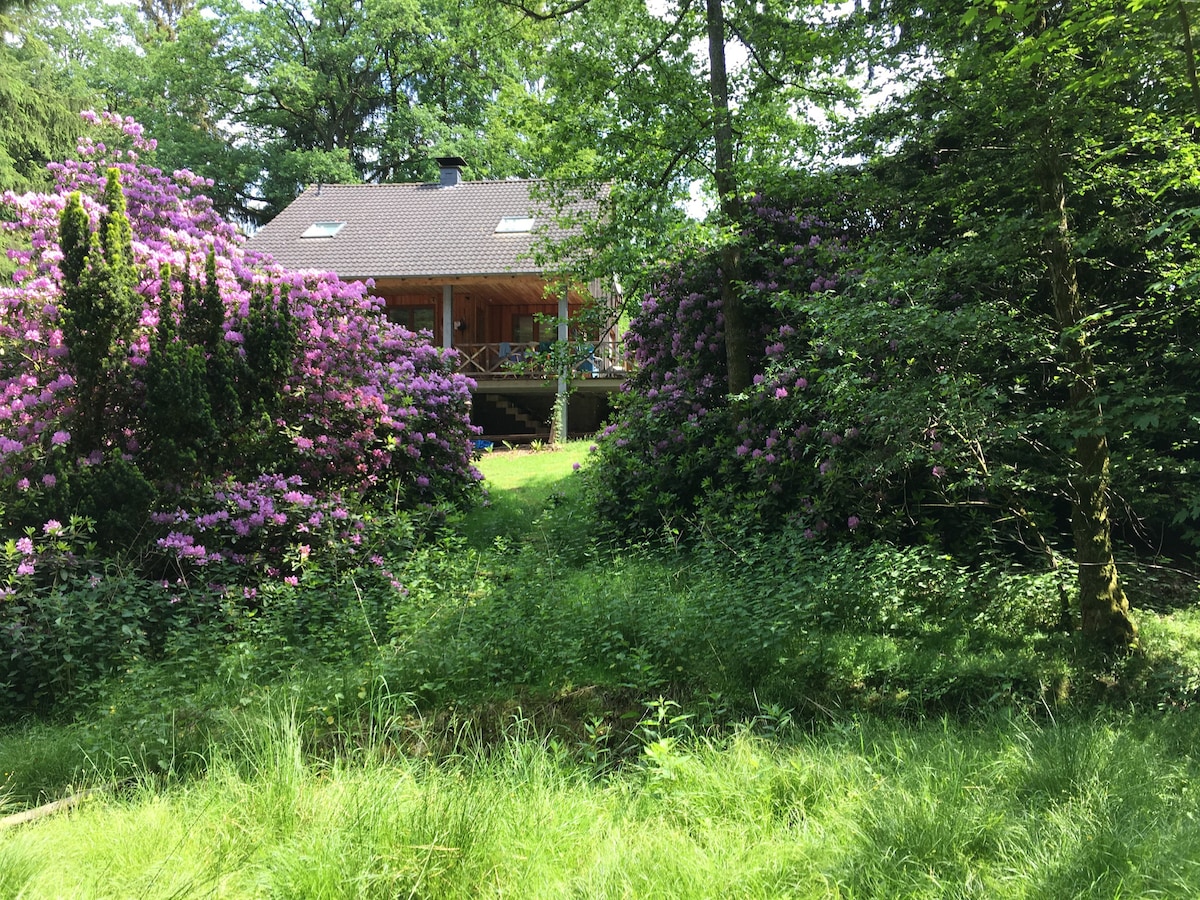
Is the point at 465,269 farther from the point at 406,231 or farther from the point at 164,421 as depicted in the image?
the point at 164,421

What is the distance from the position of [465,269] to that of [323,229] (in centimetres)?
513

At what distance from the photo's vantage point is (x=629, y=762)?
3217 mm

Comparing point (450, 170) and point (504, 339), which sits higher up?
point (450, 170)

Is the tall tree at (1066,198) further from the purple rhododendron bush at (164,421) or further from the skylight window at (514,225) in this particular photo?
the skylight window at (514,225)

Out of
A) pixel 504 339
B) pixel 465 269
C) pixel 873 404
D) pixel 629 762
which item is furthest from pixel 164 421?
pixel 504 339

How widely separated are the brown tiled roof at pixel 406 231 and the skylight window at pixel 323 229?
165mm

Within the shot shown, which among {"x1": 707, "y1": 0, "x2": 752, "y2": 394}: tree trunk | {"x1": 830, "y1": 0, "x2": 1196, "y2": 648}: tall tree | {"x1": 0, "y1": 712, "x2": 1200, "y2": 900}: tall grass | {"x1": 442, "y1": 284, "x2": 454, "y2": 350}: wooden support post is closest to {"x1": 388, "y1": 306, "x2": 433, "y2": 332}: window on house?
{"x1": 442, "y1": 284, "x2": 454, "y2": 350}: wooden support post

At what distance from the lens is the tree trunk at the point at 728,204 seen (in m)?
7.21

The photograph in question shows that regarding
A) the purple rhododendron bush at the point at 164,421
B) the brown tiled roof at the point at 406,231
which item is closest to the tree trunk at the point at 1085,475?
the purple rhododendron bush at the point at 164,421

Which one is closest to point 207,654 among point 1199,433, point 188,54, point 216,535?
point 216,535

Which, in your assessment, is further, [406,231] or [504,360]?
[406,231]

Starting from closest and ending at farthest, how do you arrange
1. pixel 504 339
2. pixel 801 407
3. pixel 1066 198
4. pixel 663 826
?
pixel 663 826
pixel 1066 198
pixel 801 407
pixel 504 339

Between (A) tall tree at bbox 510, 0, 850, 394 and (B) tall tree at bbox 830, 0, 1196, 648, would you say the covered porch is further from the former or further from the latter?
(B) tall tree at bbox 830, 0, 1196, 648

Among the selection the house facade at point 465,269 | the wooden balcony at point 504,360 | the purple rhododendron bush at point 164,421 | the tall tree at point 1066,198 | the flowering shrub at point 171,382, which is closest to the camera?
the tall tree at point 1066,198
